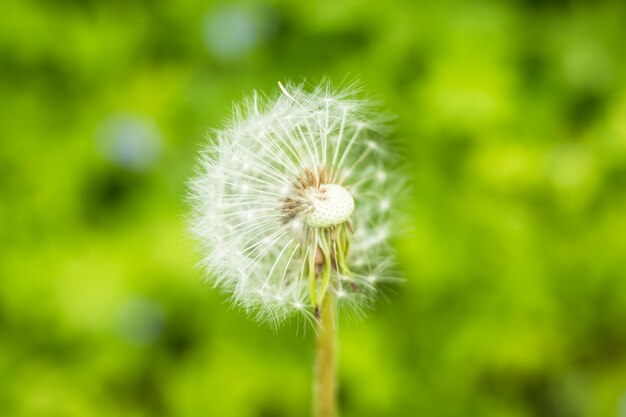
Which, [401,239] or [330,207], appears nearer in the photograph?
[330,207]

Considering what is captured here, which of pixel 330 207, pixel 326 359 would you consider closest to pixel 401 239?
pixel 326 359

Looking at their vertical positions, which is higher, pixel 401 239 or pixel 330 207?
pixel 401 239

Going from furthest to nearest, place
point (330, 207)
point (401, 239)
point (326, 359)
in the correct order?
point (401, 239) → point (326, 359) → point (330, 207)

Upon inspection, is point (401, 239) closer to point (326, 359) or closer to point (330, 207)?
point (326, 359)

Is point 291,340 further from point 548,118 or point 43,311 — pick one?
point 548,118

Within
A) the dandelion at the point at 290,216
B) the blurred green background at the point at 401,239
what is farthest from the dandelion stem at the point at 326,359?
the blurred green background at the point at 401,239
